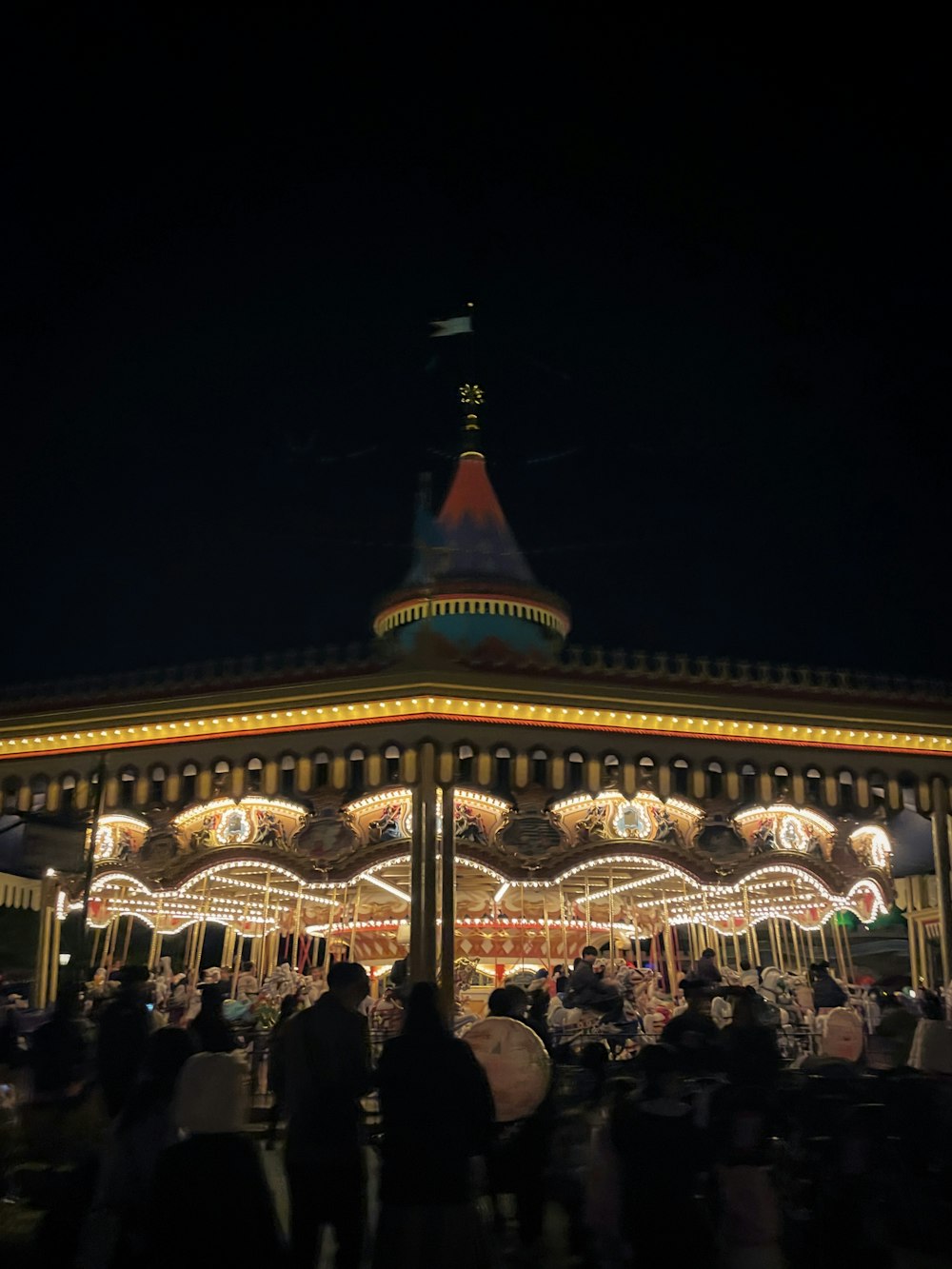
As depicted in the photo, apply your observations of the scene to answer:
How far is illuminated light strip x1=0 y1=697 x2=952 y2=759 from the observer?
13516mm

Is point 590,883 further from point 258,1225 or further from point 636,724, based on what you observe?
point 258,1225

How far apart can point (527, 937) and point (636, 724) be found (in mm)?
5904

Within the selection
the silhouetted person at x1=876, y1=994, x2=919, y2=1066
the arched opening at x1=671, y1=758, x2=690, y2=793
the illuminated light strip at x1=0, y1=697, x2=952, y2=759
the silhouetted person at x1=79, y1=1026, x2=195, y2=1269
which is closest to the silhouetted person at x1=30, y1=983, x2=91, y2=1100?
the silhouetted person at x1=79, y1=1026, x2=195, y2=1269

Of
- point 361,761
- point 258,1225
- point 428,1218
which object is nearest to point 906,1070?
point 428,1218

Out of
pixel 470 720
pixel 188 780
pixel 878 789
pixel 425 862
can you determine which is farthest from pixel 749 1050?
pixel 188 780

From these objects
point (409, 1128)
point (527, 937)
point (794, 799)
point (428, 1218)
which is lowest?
point (428, 1218)

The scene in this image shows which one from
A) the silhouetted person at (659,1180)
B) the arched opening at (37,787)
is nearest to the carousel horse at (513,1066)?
the silhouetted person at (659,1180)

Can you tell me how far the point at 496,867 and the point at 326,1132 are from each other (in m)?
10.9

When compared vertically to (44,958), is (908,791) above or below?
above

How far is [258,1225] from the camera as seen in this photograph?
4223 millimetres

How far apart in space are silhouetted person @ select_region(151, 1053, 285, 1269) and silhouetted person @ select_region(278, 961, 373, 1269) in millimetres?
1444

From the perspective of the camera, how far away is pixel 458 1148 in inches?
197

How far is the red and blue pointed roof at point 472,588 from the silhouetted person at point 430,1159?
Answer: 17.0 meters

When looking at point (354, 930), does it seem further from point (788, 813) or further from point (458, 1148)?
point (458, 1148)
